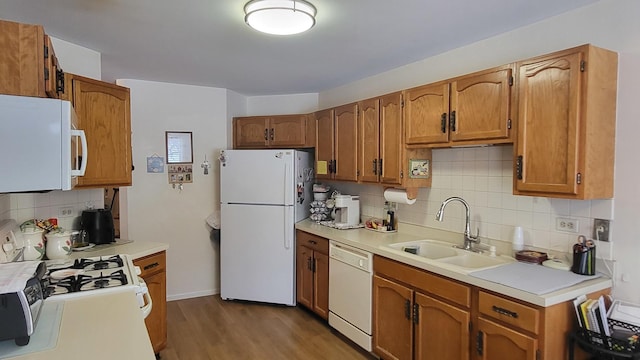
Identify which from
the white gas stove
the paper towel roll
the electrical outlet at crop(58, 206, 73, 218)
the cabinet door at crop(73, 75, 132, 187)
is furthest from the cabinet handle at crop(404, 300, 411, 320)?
the electrical outlet at crop(58, 206, 73, 218)

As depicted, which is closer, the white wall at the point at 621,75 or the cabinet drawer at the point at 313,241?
the white wall at the point at 621,75

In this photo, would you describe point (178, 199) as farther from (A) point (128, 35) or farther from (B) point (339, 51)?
(B) point (339, 51)

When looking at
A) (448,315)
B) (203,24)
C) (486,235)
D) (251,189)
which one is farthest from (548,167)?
(251,189)

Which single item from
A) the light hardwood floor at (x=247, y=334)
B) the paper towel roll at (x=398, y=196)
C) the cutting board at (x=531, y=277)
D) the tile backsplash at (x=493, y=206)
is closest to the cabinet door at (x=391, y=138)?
the paper towel roll at (x=398, y=196)

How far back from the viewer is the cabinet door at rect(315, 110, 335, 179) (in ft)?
12.4

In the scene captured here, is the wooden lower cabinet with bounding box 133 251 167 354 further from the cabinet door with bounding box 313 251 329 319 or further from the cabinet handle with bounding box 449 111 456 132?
the cabinet handle with bounding box 449 111 456 132

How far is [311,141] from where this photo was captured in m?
4.06

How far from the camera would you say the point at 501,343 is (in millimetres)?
1969

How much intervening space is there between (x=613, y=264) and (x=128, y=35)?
3225 mm

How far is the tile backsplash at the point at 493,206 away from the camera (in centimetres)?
221

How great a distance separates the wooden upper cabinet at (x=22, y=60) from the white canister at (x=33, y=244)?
1239 mm

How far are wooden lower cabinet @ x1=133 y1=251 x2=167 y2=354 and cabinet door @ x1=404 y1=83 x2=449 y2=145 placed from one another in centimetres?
208

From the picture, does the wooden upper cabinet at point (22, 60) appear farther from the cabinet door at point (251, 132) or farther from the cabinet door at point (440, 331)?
the cabinet door at point (251, 132)

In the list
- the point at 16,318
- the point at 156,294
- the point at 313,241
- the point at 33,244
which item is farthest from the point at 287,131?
the point at 16,318
